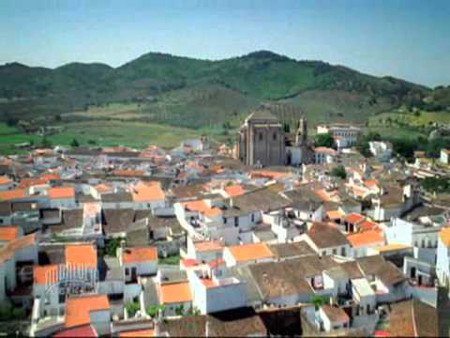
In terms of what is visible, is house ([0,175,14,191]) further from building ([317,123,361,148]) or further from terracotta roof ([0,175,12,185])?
building ([317,123,361,148])

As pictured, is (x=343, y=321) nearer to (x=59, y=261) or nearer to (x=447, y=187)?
(x=59, y=261)

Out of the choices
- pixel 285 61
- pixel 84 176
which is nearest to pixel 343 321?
pixel 84 176

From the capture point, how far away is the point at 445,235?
2325 centimetres

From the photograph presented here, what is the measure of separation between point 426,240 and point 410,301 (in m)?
5.34

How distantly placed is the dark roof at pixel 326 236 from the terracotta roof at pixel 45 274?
10445 millimetres

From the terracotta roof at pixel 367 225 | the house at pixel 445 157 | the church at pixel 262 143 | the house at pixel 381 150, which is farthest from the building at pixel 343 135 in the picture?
the terracotta roof at pixel 367 225

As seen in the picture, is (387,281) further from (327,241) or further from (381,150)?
(381,150)

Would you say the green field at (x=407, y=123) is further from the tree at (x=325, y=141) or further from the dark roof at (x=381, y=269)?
the dark roof at (x=381, y=269)

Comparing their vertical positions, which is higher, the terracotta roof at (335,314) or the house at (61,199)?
the house at (61,199)

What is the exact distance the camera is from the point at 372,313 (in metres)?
19.4

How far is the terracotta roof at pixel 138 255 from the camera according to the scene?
22.6 metres

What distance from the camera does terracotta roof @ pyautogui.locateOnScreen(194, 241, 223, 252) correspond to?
23.4 m

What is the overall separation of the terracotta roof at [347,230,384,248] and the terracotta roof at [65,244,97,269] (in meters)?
10.8

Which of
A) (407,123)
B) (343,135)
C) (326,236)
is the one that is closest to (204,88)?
(407,123)
